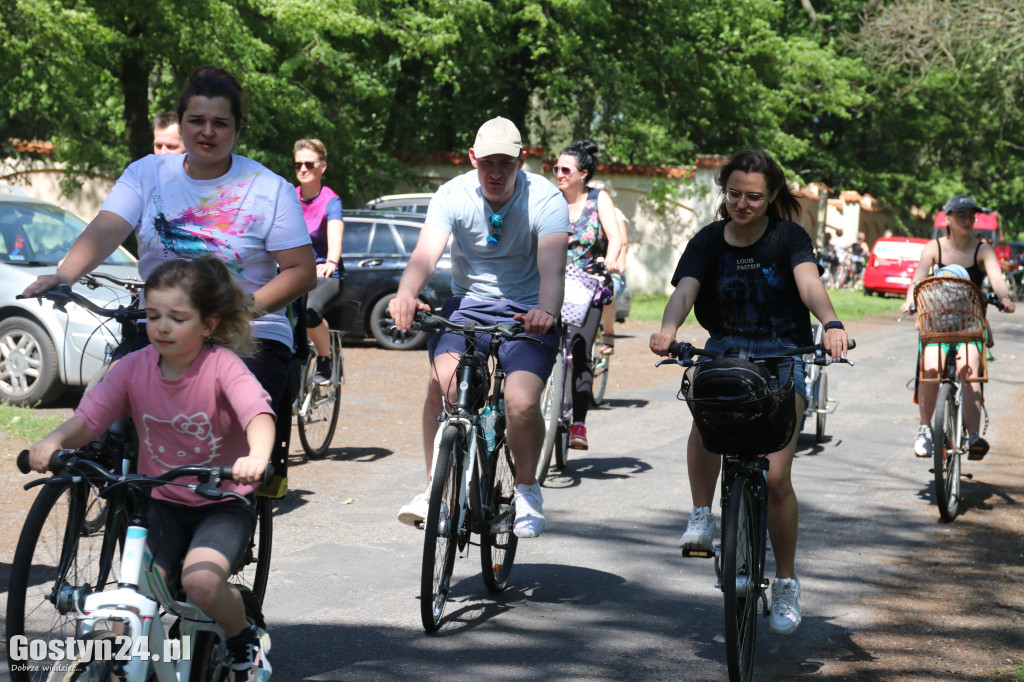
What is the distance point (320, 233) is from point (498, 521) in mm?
3841

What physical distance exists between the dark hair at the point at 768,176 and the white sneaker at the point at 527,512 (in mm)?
1455

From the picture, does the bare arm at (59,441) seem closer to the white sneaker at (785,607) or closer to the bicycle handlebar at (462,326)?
the bicycle handlebar at (462,326)

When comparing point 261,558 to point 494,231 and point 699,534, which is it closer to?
point 699,534

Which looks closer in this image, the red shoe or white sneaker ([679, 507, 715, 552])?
white sneaker ([679, 507, 715, 552])

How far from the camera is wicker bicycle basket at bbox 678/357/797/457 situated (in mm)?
4289

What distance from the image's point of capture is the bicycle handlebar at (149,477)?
310 centimetres

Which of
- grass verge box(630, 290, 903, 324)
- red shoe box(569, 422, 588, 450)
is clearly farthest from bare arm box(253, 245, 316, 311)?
grass verge box(630, 290, 903, 324)

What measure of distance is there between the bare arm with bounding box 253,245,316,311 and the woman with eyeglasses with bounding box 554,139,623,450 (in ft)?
14.2

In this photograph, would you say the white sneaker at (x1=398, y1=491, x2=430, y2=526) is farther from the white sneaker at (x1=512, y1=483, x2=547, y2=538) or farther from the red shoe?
the red shoe

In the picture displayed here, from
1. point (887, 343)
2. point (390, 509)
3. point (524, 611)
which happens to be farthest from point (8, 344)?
point (887, 343)

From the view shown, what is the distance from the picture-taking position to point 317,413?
852 cm

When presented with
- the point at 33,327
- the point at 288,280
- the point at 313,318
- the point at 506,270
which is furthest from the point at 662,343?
the point at 33,327

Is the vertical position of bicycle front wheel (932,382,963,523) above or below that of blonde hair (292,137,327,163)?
below

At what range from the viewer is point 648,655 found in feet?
15.5
